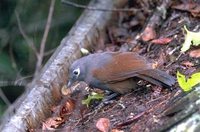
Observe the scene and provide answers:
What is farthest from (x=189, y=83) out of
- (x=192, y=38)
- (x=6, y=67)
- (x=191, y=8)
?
(x=6, y=67)

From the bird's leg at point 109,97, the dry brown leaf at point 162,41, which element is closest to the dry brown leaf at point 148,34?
the dry brown leaf at point 162,41

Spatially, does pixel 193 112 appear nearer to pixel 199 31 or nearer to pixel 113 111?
pixel 113 111

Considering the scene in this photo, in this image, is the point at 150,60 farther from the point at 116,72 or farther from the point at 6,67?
the point at 6,67

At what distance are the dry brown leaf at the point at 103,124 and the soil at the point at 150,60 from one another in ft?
0.10

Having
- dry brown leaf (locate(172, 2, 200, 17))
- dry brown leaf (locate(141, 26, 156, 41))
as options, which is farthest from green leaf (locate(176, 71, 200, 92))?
dry brown leaf (locate(141, 26, 156, 41))

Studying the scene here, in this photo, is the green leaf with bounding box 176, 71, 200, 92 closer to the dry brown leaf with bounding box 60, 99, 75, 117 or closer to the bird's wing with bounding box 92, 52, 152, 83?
the bird's wing with bounding box 92, 52, 152, 83

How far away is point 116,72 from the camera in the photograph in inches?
183

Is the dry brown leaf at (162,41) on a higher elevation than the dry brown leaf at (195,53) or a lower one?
higher

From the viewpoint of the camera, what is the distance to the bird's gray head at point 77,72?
4809 millimetres

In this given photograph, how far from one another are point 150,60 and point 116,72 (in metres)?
0.47

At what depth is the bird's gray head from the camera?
15.8 feet

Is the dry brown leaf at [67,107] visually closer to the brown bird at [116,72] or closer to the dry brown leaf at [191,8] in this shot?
the brown bird at [116,72]

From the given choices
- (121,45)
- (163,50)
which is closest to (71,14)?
(121,45)

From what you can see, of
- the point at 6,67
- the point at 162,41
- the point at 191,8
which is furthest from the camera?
the point at 6,67
